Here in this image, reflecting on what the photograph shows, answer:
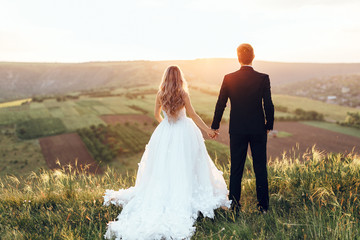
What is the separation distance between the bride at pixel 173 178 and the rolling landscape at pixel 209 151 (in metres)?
0.39

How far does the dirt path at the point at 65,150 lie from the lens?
43406mm

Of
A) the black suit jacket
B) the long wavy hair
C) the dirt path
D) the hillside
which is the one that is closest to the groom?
the black suit jacket

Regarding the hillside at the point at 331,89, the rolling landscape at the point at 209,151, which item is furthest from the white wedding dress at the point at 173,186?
the hillside at the point at 331,89

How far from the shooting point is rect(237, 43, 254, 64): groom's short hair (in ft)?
13.8

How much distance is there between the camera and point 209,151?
41.6m

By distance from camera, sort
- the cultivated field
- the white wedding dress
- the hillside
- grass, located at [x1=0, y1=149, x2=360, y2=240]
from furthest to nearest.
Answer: the hillside → the cultivated field → the white wedding dress → grass, located at [x1=0, y1=149, x2=360, y2=240]

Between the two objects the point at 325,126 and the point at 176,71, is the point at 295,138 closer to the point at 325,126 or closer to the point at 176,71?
the point at 325,126

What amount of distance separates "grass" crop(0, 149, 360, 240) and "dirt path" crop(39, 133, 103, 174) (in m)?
39.1

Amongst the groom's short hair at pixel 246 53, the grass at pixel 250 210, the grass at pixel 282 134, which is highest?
the groom's short hair at pixel 246 53

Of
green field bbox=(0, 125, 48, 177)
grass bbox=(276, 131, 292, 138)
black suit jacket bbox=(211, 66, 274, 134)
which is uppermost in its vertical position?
black suit jacket bbox=(211, 66, 274, 134)

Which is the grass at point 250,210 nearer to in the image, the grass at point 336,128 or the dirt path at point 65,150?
the dirt path at point 65,150

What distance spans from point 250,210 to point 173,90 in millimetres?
2460

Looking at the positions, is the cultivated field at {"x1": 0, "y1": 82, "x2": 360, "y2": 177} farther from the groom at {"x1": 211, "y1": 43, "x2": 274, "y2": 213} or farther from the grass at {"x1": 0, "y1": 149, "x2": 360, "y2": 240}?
the groom at {"x1": 211, "y1": 43, "x2": 274, "y2": 213}

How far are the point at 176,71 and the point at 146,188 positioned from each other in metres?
2.27
